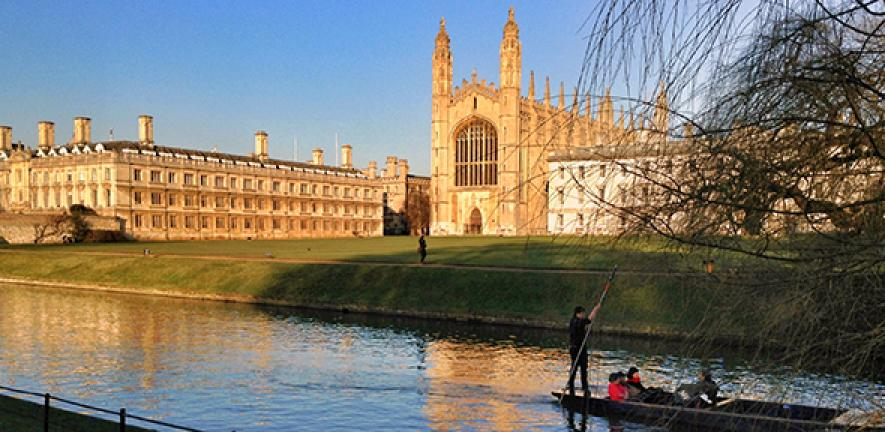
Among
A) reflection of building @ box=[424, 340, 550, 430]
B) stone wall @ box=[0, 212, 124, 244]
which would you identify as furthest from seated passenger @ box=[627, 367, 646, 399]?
stone wall @ box=[0, 212, 124, 244]

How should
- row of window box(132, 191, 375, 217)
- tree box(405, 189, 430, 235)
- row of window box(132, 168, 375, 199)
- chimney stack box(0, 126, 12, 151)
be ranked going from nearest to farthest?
row of window box(132, 191, 375, 217), row of window box(132, 168, 375, 199), chimney stack box(0, 126, 12, 151), tree box(405, 189, 430, 235)

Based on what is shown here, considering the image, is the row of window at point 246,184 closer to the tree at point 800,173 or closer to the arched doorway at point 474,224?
the arched doorway at point 474,224

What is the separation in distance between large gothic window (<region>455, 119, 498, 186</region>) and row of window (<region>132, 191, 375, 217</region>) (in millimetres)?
23697

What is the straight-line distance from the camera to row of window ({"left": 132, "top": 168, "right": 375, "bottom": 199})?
87.3m

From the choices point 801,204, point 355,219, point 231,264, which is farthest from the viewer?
point 355,219

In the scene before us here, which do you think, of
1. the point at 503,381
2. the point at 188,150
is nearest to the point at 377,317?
the point at 503,381

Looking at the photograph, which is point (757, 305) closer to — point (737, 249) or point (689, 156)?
point (737, 249)

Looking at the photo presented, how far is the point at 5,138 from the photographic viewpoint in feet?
344

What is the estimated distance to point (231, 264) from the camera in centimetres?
4459

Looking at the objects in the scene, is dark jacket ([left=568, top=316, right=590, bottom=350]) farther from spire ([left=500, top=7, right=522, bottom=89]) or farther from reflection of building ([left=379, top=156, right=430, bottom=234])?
reflection of building ([left=379, top=156, right=430, bottom=234])

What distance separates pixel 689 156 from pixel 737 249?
0.67 meters

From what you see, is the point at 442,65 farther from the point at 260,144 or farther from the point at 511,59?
the point at 260,144

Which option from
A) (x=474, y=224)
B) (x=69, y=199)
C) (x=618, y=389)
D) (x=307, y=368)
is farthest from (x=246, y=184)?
(x=618, y=389)

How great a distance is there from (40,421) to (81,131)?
89.4 m
